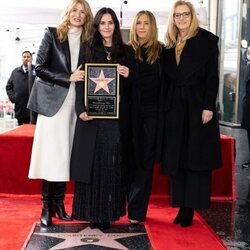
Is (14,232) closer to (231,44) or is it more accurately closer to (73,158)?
(73,158)

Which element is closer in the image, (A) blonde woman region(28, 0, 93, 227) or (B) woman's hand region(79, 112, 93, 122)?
(B) woman's hand region(79, 112, 93, 122)

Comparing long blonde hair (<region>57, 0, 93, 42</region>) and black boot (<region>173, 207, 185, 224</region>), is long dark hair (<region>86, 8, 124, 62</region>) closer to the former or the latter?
long blonde hair (<region>57, 0, 93, 42</region>)

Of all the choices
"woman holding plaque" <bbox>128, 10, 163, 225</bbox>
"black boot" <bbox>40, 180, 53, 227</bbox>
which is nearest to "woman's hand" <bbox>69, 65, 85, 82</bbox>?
"woman holding plaque" <bbox>128, 10, 163, 225</bbox>

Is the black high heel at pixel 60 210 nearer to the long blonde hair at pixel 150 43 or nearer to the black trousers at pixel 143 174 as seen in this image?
the black trousers at pixel 143 174

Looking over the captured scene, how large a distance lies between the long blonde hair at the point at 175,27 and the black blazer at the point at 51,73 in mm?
751

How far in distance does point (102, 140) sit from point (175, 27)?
38.9 inches

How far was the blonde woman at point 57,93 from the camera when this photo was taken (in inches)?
124

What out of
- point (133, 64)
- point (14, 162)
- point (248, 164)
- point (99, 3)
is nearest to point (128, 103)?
point (133, 64)

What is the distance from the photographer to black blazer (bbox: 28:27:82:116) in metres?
3.16

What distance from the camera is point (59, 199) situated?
3494 mm

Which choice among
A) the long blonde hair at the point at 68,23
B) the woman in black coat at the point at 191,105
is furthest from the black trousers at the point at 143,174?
the long blonde hair at the point at 68,23

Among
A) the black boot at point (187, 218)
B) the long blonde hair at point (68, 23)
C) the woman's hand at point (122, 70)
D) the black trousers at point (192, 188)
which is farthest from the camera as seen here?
the black boot at point (187, 218)

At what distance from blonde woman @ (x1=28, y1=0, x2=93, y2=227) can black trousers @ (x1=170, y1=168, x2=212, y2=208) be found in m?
0.82

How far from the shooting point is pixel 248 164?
6.05 metres
